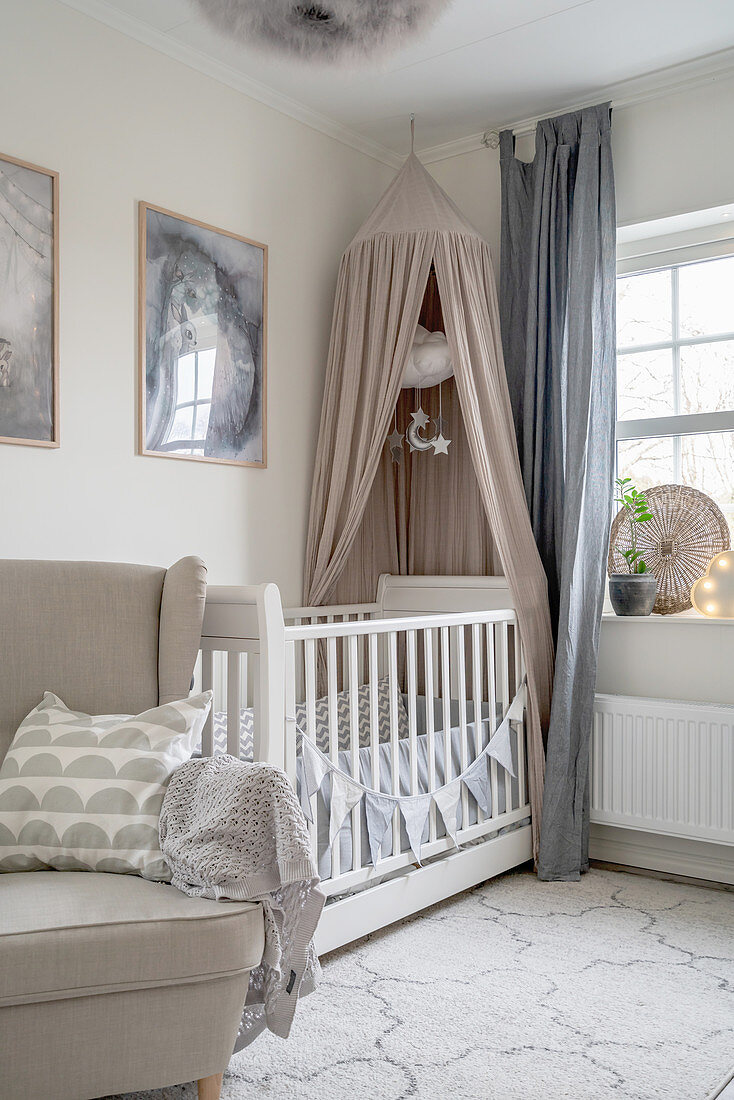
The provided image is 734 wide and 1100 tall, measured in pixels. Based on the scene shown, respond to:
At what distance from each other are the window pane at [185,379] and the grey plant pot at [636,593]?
5.02ft

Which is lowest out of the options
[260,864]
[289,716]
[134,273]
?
[260,864]

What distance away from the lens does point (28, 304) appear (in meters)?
2.35

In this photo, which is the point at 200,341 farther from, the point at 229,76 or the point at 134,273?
the point at 229,76

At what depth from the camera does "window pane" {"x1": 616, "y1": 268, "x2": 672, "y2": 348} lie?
326 cm

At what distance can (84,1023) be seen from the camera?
139 cm

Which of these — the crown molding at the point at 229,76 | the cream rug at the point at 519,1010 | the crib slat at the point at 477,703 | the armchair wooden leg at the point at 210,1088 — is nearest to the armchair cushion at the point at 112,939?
the armchair wooden leg at the point at 210,1088

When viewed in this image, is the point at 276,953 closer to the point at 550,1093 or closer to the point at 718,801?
the point at 550,1093

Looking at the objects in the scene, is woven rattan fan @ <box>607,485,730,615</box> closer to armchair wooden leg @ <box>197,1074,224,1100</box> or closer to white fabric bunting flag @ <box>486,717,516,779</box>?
white fabric bunting flag @ <box>486,717,516,779</box>

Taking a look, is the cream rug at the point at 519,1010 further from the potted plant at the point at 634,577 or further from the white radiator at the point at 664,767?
the potted plant at the point at 634,577

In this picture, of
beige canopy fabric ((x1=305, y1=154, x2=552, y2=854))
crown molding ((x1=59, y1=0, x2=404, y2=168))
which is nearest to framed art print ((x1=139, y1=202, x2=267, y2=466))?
beige canopy fabric ((x1=305, y1=154, x2=552, y2=854))

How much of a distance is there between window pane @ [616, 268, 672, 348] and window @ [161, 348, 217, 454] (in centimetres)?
148

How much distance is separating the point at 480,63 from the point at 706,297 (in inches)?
42.8

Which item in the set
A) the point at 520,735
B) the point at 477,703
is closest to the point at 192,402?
the point at 477,703

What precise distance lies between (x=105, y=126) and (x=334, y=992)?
2.32m
